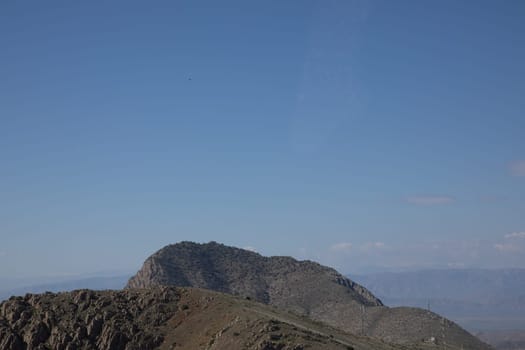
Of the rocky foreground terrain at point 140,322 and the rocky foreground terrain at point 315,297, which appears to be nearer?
the rocky foreground terrain at point 140,322

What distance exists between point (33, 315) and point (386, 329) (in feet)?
278

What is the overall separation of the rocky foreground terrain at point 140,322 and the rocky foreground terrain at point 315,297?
44492 mm

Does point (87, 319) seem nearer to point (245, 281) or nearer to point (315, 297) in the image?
point (315, 297)

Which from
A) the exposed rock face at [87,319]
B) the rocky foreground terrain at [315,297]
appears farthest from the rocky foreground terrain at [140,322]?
the rocky foreground terrain at [315,297]

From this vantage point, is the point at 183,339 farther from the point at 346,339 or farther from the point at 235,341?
the point at 346,339

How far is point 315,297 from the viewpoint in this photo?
577 feet

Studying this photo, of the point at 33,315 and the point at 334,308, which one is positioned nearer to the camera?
the point at 33,315

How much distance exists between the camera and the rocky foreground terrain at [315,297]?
145m

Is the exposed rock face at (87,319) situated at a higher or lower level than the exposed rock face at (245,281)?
lower

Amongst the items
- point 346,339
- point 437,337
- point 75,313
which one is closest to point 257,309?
point 346,339

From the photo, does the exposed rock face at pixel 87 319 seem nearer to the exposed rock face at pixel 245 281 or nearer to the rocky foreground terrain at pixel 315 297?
the rocky foreground terrain at pixel 315 297

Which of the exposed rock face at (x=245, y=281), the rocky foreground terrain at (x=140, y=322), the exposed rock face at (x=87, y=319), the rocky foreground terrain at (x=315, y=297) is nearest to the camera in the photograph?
the rocky foreground terrain at (x=140, y=322)

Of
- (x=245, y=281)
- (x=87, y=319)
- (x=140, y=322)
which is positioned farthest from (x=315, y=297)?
(x=87, y=319)

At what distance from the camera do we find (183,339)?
275 feet
